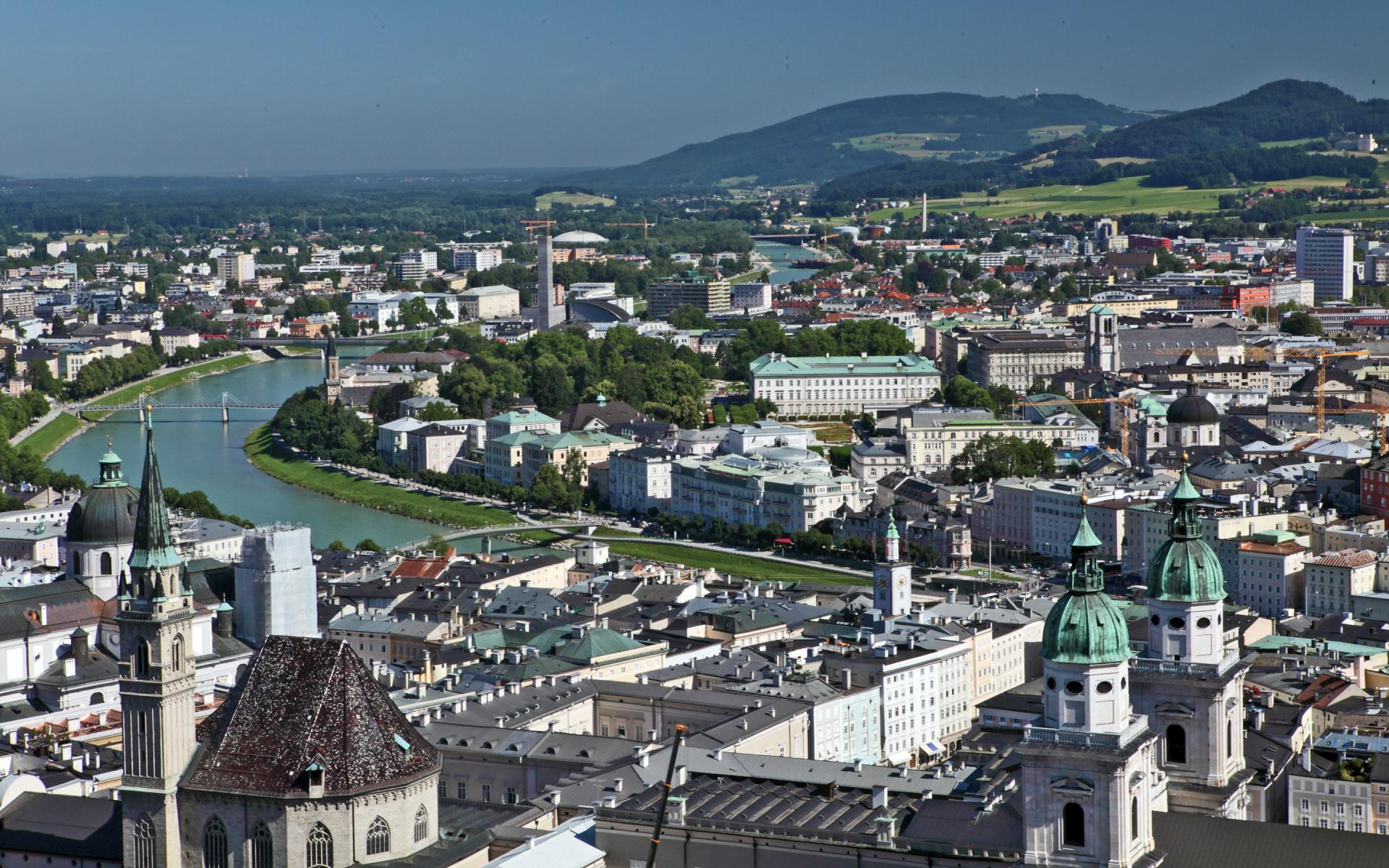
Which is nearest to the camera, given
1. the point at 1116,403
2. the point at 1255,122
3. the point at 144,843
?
the point at 144,843

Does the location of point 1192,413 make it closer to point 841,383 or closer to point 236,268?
point 841,383

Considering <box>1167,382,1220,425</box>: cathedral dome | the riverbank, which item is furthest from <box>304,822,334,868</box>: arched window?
the riverbank

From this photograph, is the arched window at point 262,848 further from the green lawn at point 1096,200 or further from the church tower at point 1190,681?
the green lawn at point 1096,200

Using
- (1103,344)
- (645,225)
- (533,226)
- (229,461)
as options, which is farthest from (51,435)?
(533,226)

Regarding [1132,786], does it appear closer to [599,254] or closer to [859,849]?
[859,849]

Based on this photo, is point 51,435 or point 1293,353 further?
point 1293,353

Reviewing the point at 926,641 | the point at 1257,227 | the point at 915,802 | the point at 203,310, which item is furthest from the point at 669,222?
the point at 915,802

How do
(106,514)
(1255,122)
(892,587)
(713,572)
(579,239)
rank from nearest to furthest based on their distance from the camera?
(106,514) → (892,587) → (713,572) → (579,239) → (1255,122)

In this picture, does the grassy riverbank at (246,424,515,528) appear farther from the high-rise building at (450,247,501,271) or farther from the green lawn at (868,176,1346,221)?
the green lawn at (868,176,1346,221)
